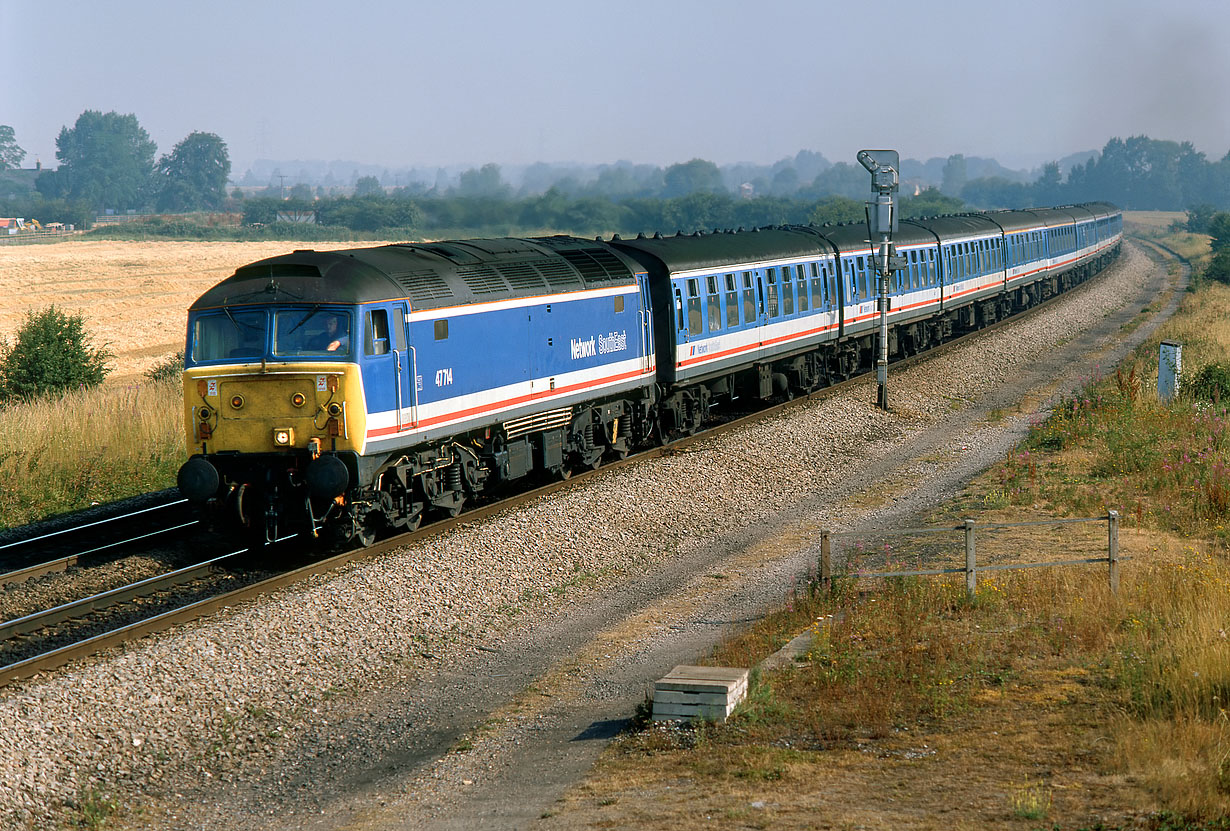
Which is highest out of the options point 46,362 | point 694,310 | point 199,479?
point 694,310

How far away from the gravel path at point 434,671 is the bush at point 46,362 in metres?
15.7

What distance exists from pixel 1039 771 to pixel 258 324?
1097 cm

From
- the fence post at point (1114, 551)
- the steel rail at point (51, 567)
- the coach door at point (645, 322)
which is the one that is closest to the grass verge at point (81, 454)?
the steel rail at point (51, 567)

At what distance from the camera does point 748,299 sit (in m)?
28.1

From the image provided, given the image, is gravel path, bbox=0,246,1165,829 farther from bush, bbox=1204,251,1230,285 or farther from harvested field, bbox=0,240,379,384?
bush, bbox=1204,251,1230,285

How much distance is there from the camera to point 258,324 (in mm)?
15930

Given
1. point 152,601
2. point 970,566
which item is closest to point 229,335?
point 152,601

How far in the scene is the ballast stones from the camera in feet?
35.0

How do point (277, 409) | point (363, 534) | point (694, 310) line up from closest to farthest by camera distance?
point (277, 409), point (363, 534), point (694, 310)

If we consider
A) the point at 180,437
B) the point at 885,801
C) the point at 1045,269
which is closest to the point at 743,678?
the point at 885,801

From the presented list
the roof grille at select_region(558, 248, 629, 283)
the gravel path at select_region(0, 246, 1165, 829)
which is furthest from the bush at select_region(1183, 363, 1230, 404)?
the roof grille at select_region(558, 248, 629, 283)

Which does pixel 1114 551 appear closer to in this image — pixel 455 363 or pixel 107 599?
pixel 455 363

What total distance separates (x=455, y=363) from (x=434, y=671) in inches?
227

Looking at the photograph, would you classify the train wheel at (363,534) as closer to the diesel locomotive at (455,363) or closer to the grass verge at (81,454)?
the diesel locomotive at (455,363)
